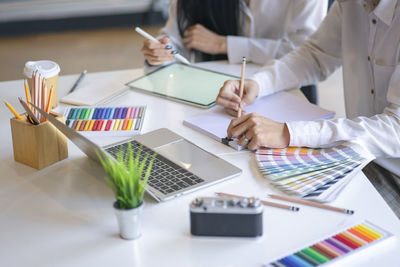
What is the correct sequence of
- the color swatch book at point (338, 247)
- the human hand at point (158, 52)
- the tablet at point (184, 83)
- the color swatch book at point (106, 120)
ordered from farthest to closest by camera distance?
1. the human hand at point (158, 52)
2. the tablet at point (184, 83)
3. the color swatch book at point (106, 120)
4. the color swatch book at point (338, 247)

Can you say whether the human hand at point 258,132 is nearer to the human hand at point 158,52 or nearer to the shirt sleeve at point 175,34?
the human hand at point 158,52

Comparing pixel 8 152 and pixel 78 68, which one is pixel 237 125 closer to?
pixel 8 152

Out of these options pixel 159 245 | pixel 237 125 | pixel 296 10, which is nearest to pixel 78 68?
pixel 296 10

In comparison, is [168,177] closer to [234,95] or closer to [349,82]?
[234,95]

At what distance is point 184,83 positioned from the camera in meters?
1.71

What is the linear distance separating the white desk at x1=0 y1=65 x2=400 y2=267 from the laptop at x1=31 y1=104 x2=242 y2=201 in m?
0.02


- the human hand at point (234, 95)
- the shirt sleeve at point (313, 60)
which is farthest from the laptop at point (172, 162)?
the shirt sleeve at point (313, 60)

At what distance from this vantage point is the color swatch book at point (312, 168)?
109cm

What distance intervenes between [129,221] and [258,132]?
0.43 metres

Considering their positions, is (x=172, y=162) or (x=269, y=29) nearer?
(x=172, y=162)

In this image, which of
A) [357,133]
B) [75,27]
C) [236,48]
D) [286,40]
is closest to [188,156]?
[357,133]

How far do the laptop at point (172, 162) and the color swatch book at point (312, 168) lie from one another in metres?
0.09

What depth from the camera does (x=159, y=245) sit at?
96cm

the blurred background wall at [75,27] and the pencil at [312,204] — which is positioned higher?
the pencil at [312,204]
